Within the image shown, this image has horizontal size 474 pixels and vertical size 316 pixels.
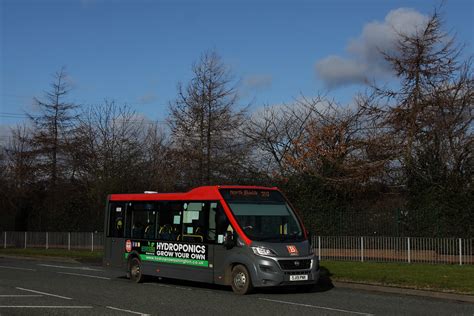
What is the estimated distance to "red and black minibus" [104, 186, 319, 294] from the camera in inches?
554

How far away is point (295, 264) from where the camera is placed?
14086 mm

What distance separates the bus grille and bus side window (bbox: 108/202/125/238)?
6.44 m

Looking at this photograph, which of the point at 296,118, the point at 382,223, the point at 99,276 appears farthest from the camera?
the point at 296,118

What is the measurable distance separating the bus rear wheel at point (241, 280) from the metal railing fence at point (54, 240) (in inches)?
848

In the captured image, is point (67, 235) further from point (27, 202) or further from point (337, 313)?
point (337, 313)

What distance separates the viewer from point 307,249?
1458 centimetres

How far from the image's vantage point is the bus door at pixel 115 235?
18.4 m

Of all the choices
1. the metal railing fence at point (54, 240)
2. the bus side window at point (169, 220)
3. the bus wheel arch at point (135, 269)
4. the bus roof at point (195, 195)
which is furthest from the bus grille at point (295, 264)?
the metal railing fence at point (54, 240)

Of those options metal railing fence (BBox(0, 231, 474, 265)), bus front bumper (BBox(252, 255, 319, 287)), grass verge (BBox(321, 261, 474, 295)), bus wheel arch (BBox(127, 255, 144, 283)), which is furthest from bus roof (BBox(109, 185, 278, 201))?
metal railing fence (BBox(0, 231, 474, 265))

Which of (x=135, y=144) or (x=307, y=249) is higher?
(x=135, y=144)

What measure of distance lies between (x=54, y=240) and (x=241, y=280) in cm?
2786

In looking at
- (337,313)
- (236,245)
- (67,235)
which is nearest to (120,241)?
(236,245)

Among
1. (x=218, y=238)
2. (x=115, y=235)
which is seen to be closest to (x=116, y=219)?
(x=115, y=235)

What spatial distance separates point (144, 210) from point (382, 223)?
40.1 feet
